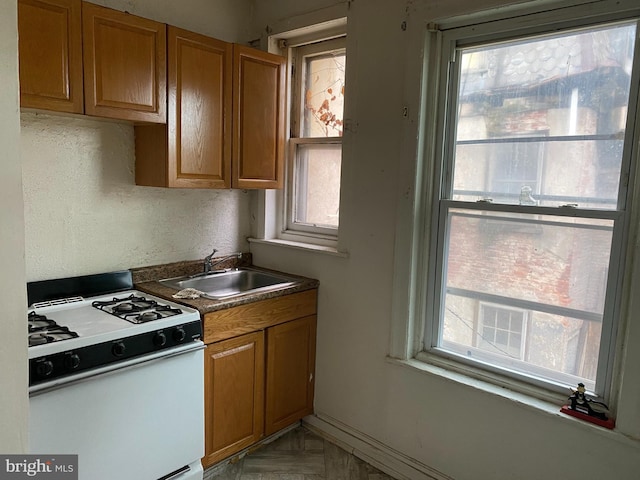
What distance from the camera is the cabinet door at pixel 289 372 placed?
2.46 meters

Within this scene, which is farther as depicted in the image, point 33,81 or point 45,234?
point 45,234

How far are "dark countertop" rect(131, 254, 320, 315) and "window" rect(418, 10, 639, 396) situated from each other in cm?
74

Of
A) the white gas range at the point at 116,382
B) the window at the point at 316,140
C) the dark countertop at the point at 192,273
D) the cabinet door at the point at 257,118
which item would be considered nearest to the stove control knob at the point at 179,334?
the white gas range at the point at 116,382

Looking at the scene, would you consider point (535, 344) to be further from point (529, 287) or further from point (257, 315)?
point (257, 315)

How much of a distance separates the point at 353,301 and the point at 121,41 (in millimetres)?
1685

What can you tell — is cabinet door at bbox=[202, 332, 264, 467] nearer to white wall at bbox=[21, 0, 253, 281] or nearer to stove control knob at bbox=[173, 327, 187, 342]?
stove control knob at bbox=[173, 327, 187, 342]

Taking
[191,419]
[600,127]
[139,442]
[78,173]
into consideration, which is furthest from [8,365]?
[600,127]

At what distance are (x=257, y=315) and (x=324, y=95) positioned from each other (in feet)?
4.59

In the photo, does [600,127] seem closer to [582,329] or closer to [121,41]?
[582,329]

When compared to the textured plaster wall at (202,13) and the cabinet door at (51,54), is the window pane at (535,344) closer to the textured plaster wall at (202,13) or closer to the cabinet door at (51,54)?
the cabinet door at (51,54)

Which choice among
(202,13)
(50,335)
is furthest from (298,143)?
(50,335)

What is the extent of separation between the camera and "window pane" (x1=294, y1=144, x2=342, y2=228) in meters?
2.74

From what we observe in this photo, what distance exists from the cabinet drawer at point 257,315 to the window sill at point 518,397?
57 centimetres

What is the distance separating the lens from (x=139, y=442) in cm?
186
